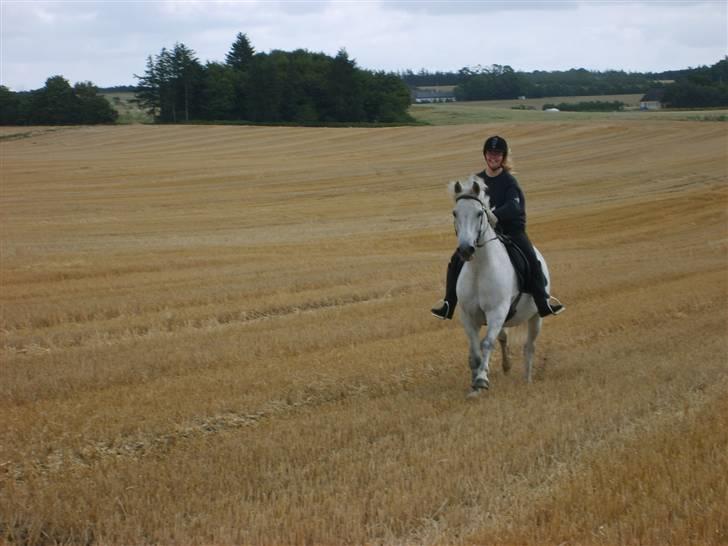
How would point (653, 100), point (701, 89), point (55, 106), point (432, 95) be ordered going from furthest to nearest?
point (432, 95)
point (653, 100)
point (55, 106)
point (701, 89)

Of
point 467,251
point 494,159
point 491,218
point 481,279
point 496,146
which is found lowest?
point 481,279

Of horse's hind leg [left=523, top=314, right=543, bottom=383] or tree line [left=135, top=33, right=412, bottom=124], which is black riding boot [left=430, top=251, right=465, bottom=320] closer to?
horse's hind leg [left=523, top=314, right=543, bottom=383]

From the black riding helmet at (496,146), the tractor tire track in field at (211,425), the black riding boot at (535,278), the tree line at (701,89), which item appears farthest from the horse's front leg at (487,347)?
the tree line at (701,89)

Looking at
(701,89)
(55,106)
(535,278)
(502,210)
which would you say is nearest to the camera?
(502,210)

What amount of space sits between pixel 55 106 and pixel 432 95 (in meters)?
61.6

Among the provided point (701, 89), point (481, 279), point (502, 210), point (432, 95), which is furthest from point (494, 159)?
point (432, 95)

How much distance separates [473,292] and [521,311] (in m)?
1.12

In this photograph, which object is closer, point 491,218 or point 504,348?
point 491,218

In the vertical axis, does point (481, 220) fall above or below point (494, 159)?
below

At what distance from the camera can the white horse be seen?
9.64 metres

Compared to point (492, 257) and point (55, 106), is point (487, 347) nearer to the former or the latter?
point (492, 257)

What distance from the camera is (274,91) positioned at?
87.3 meters

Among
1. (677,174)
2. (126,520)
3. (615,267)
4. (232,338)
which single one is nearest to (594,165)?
(677,174)

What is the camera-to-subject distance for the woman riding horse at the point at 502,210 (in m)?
10.5
